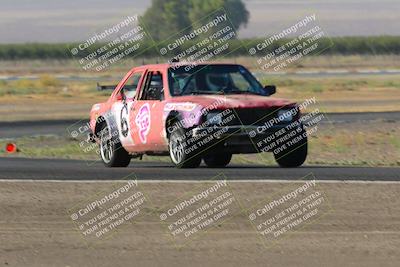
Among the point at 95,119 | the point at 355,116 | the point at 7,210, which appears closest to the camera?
the point at 7,210

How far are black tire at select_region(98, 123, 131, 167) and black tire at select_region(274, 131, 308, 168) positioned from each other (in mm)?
2685

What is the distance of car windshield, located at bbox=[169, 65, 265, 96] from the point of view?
20266mm

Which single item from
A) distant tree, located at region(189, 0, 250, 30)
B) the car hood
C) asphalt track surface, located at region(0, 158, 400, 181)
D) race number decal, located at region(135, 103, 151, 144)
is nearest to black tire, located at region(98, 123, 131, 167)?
asphalt track surface, located at region(0, 158, 400, 181)

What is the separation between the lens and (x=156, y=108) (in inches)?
798

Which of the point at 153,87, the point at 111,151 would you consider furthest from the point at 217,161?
the point at 153,87

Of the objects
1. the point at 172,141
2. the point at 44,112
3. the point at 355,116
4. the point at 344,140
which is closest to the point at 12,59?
the point at 44,112

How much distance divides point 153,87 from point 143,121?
561 mm

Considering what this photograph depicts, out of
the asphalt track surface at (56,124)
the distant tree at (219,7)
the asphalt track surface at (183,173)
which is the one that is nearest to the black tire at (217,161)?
the asphalt track surface at (183,173)

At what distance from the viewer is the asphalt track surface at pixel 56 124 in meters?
35.6

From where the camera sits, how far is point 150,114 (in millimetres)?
20453

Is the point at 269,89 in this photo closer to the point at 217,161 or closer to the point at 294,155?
the point at 294,155

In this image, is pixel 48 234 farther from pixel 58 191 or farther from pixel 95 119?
pixel 95 119

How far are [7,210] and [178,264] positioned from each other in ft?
14.1

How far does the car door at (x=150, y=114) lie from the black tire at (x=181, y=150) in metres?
0.35
